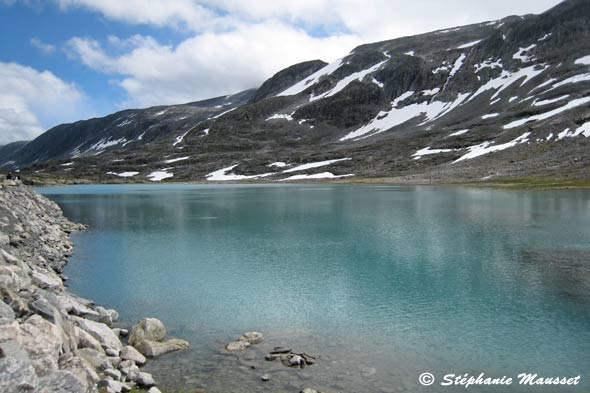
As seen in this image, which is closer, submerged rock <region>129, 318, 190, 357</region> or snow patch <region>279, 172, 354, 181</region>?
submerged rock <region>129, 318, 190, 357</region>

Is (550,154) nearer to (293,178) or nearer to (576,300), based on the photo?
(293,178)

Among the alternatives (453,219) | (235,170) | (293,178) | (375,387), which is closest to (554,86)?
(293,178)

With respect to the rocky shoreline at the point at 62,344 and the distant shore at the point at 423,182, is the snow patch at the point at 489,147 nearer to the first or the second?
the distant shore at the point at 423,182

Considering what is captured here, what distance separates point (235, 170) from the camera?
7761 inches

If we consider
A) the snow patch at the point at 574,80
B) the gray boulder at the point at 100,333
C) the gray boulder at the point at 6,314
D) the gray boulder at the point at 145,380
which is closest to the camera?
the gray boulder at the point at 6,314

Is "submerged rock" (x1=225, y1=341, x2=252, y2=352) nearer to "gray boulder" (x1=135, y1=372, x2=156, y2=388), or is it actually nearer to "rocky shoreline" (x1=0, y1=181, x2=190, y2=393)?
"rocky shoreline" (x1=0, y1=181, x2=190, y2=393)

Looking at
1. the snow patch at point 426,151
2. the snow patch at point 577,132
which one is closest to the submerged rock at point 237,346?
the snow patch at point 577,132

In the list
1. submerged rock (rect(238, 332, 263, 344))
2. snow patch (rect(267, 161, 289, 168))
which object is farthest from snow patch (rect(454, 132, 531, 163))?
submerged rock (rect(238, 332, 263, 344))

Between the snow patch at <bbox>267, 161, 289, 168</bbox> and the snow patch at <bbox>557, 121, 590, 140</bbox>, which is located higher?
the snow patch at <bbox>557, 121, 590, 140</bbox>

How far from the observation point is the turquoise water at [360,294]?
16.0m

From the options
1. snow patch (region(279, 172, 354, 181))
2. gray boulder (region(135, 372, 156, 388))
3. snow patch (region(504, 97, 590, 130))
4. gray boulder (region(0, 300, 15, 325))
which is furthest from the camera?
snow patch (region(279, 172, 354, 181))

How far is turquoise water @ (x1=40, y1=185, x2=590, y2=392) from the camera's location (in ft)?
52.6

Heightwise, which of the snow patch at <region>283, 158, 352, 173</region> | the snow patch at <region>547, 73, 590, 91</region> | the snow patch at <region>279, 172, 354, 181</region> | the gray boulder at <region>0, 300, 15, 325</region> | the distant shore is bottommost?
the distant shore

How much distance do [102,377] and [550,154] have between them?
12611cm
